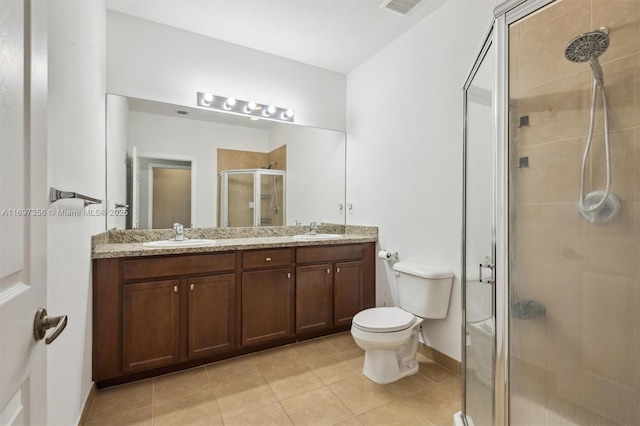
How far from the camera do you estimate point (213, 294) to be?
2.12 m

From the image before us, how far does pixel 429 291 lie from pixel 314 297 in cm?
93

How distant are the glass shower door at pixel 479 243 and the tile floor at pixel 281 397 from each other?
0.37m

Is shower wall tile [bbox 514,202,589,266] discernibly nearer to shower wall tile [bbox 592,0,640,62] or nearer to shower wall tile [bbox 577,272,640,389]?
shower wall tile [bbox 577,272,640,389]

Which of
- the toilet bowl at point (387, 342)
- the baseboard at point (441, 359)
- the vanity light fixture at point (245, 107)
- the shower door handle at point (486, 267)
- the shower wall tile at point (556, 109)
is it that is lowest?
the baseboard at point (441, 359)

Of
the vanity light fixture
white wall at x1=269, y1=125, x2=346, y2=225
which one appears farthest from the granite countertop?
the vanity light fixture

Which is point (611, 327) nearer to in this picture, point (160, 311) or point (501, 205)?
point (501, 205)

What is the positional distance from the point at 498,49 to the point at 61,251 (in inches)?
74.4

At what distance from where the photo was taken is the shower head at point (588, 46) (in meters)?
1.20

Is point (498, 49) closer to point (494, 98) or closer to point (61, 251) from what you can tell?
point (494, 98)

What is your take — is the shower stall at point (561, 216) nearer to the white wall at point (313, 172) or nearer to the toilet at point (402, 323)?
the toilet at point (402, 323)

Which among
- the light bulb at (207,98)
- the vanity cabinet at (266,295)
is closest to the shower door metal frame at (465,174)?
the vanity cabinet at (266,295)

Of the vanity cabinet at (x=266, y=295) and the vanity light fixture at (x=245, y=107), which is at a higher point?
the vanity light fixture at (x=245, y=107)

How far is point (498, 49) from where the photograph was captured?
1.17 meters

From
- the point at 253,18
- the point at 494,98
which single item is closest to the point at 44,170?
the point at 494,98
